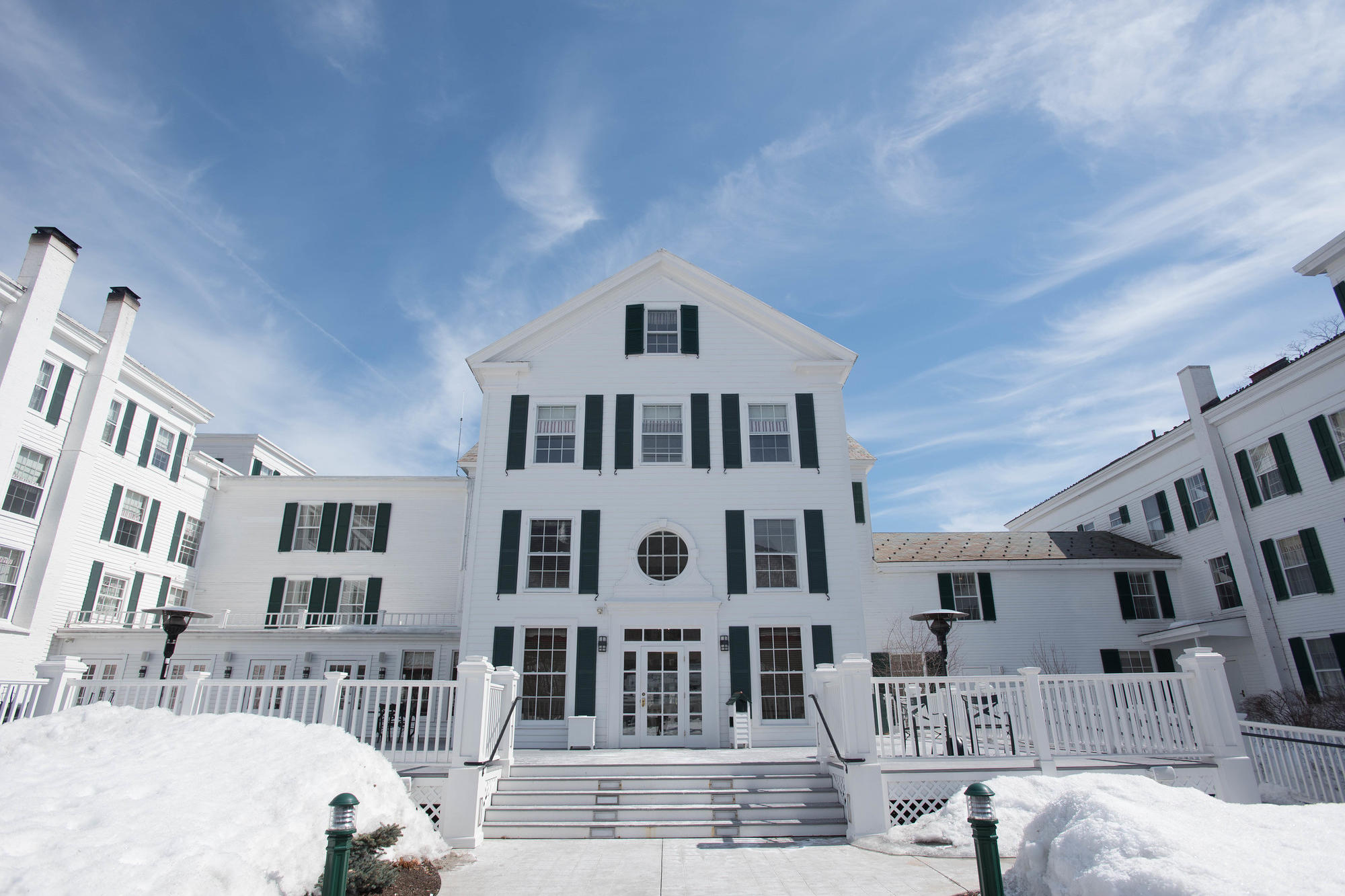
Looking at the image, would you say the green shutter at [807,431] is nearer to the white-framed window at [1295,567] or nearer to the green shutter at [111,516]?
the white-framed window at [1295,567]

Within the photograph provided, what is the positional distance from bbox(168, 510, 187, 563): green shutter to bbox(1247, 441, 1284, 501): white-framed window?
33.0 meters

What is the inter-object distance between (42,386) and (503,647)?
→ 51.0 feet

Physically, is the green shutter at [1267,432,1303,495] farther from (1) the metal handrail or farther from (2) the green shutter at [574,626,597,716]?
(2) the green shutter at [574,626,597,716]

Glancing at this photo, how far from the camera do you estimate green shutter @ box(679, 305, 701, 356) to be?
18734 mm

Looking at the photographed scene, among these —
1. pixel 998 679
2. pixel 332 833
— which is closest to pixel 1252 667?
pixel 998 679

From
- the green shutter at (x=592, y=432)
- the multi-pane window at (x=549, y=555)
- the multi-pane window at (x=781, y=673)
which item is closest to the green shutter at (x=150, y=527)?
the multi-pane window at (x=549, y=555)

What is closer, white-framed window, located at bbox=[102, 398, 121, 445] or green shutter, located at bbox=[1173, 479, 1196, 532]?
white-framed window, located at bbox=[102, 398, 121, 445]

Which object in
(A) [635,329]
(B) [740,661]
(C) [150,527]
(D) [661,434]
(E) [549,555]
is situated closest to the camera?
(B) [740,661]

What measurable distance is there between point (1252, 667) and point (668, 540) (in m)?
17.6

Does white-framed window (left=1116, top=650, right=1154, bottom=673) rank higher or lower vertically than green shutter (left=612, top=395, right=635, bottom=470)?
lower

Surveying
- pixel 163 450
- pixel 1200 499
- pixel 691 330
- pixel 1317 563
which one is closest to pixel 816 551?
pixel 691 330

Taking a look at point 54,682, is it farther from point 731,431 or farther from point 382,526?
point 382,526

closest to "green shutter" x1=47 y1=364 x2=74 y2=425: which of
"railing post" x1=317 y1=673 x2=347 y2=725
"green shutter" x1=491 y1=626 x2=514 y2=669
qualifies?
"green shutter" x1=491 y1=626 x2=514 y2=669

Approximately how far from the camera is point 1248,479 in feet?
69.7
